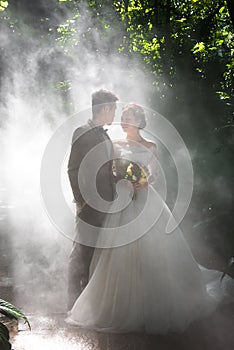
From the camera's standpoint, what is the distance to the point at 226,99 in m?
6.23

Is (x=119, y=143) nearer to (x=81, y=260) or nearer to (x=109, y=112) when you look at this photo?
(x=109, y=112)

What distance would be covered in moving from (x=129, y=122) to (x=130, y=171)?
1.97ft

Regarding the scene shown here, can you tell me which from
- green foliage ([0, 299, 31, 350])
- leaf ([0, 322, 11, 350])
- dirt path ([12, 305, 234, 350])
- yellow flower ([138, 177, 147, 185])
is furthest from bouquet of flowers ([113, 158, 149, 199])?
leaf ([0, 322, 11, 350])

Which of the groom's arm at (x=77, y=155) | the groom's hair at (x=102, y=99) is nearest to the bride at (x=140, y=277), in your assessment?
the groom's arm at (x=77, y=155)

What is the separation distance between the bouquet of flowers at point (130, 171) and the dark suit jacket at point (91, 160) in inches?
6.1

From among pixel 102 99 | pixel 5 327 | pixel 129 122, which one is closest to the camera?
pixel 5 327

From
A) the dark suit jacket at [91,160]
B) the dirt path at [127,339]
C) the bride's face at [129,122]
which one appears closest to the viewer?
the dirt path at [127,339]

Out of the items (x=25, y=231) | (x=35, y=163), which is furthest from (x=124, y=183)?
(x=35, y=163)

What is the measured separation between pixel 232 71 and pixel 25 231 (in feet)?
17.1

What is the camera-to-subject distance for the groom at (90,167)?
14.7 feet

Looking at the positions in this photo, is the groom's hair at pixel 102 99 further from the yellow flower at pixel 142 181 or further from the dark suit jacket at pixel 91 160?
the yellow flower at pixel 142 181

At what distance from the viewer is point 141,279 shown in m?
4.16

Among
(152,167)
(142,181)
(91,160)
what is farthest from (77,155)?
(152,167)

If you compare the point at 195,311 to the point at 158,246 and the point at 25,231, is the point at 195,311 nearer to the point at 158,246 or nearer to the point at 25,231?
the point at 158,246
